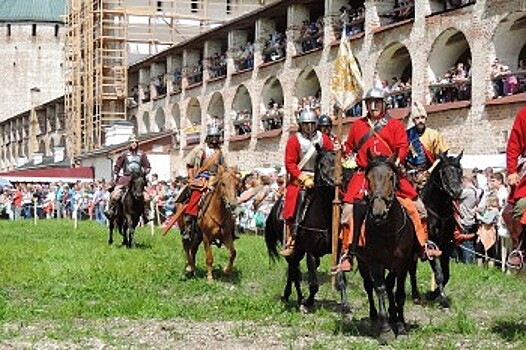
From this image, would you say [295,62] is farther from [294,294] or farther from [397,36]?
[294,294]

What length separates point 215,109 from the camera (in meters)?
51.3

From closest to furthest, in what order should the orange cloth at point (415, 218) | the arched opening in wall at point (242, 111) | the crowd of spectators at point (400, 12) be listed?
the orange cloth at point (415, 218) → the crowd of spectators at point (400, 12) → the arched opening in wall at point (242, 111)

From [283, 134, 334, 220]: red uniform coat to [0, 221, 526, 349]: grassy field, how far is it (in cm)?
128

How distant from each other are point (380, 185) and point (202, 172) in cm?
629

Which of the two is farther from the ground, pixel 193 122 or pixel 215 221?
pixel 193 122

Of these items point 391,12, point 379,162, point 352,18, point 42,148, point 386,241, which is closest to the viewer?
point 379,162

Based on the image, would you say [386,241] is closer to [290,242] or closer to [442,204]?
[290,242]

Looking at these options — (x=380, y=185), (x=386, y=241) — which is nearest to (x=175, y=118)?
(x=386, y=241)

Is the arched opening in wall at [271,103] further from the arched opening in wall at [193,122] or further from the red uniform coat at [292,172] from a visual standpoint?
the red uniform coat at [292,172]

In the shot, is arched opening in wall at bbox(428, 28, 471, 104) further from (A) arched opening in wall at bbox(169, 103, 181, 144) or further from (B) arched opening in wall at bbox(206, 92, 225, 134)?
(A) arched opening in wall at bbox(169, 103, 181, 144)

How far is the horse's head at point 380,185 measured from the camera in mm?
9578

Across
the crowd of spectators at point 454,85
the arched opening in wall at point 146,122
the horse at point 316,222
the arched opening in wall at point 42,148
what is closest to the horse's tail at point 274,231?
the horse at point 316,222

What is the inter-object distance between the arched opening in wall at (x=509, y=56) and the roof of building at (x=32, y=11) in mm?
71785

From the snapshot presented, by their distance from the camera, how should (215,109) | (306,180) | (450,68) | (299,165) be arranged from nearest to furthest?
(306,180)
(299,165)
(450,68)
(215,109)
